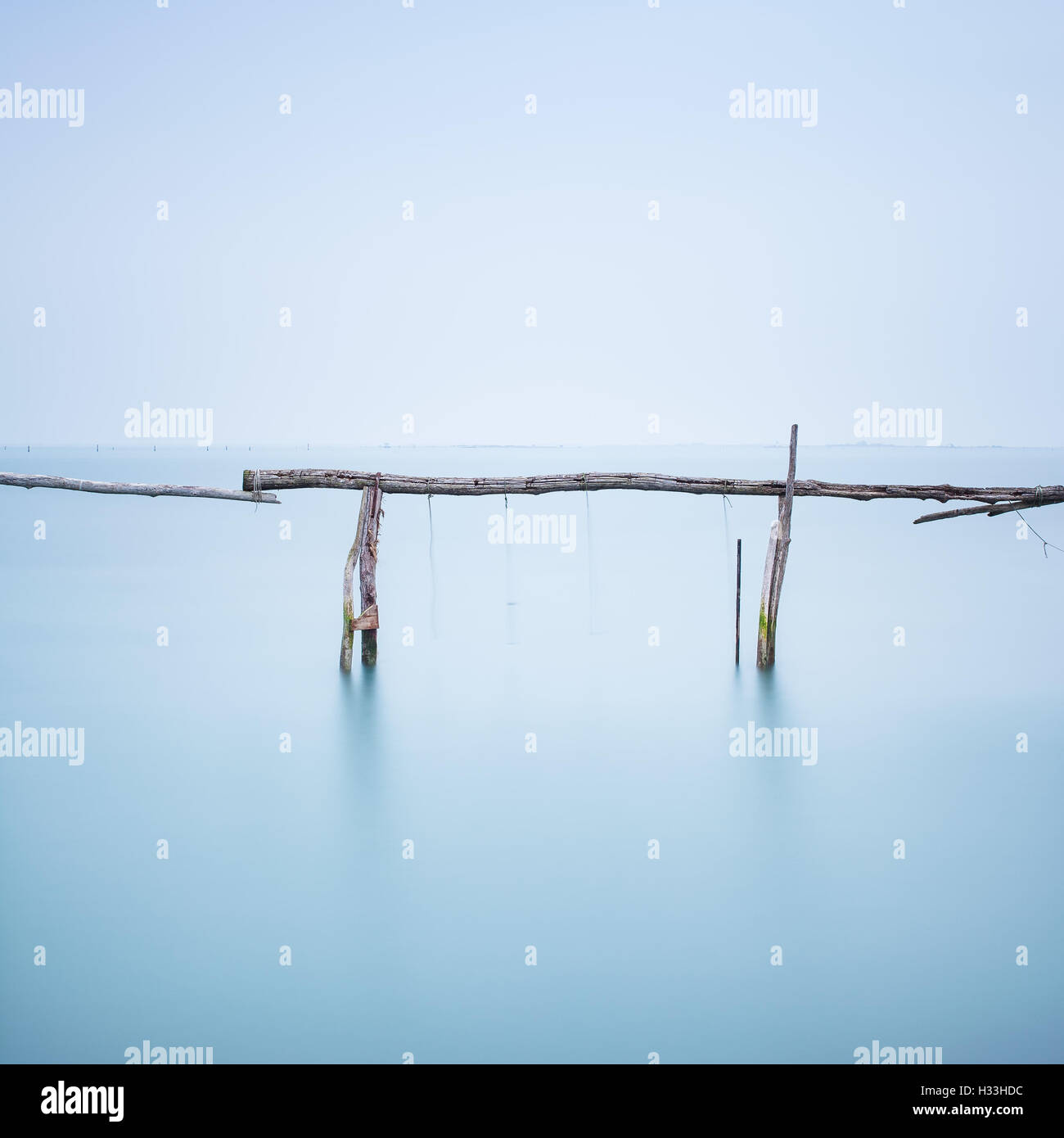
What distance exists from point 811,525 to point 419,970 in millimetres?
42563

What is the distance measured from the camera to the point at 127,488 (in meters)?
13.2

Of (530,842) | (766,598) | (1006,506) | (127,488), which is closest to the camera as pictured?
(530,842)

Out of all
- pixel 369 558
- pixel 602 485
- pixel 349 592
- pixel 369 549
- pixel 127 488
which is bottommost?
pixel 349 592

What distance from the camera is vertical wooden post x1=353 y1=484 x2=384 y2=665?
42.2ft

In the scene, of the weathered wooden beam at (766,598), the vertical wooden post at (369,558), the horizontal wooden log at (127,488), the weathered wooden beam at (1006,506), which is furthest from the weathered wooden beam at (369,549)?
the weathered wooden beam at (1006,506)

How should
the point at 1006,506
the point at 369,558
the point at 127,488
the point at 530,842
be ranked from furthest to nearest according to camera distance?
the point at 1006,506 < the point at 127,488 < the point at 369,558 < the point at 530,842

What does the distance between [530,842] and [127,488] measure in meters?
8.14

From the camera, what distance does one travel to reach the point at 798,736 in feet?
40.8

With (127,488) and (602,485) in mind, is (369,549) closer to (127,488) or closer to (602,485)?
(602,485)

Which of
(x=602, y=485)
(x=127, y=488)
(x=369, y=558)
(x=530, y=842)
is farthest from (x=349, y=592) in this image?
(x=530, y=842)

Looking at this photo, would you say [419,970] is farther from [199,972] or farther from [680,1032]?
[680,1032]

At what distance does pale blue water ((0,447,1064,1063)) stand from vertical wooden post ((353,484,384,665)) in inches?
50.5

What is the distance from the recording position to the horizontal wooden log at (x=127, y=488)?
42.0 ft
